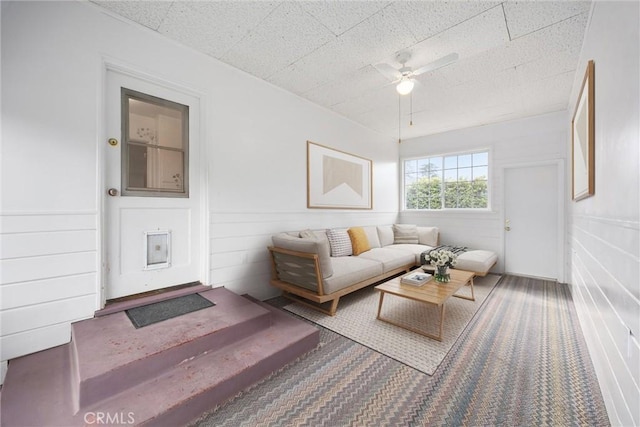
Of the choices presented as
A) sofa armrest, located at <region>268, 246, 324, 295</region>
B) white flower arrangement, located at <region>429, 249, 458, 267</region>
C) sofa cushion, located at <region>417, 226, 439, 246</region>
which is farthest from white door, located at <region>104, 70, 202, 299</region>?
sofa cushion, located at <region>417, 226, 439, 246</region>

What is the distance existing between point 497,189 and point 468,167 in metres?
0.67

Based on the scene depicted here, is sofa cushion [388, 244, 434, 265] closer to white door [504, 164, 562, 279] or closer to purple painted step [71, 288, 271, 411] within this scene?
white door [504, 164, 562, 279]

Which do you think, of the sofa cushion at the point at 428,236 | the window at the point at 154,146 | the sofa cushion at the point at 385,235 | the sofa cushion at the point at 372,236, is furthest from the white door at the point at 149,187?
the sofa cushion at the point at 428,236

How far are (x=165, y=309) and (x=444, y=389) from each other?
221 cm

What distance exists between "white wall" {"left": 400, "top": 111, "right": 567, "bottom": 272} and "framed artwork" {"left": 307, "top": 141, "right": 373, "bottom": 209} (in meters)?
1.54

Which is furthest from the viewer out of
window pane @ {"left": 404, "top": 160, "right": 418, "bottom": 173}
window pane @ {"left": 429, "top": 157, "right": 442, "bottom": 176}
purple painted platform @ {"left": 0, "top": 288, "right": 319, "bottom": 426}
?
window pane @ {"left": 404, "top": 160, "right": 418, "bottom": 173}

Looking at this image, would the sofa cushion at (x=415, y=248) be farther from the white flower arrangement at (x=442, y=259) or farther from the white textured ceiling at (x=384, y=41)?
the white textured ceiling at (x=384, y=41)

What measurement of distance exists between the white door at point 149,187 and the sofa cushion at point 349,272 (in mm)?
1430

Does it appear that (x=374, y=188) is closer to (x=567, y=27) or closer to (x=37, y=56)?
(x=567, y=27)

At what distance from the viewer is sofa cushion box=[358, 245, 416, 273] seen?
141 inches

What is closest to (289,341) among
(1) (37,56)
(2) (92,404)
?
(2) (92,404)

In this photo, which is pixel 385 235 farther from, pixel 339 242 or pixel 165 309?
pixel 165 309

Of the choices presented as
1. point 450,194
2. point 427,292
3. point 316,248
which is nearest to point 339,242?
point 316,248

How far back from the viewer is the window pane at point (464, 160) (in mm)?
4898
